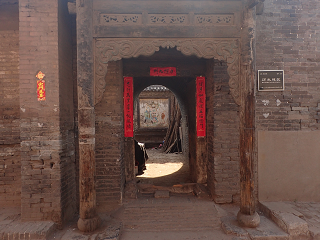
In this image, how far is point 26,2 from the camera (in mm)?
4023

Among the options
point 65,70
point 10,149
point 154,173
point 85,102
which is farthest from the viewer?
point 154,173

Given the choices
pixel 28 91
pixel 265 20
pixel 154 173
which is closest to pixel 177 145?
pixel 154 173

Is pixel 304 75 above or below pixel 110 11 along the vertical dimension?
below

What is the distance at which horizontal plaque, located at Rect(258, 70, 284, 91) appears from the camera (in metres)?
4.95

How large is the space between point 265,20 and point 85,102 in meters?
4.40

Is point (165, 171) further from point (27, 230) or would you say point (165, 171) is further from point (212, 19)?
point (212, 19)

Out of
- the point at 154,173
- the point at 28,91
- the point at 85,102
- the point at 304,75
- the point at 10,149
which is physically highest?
the point at 304,75

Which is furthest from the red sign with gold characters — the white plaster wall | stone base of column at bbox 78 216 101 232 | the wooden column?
the white plaster wall

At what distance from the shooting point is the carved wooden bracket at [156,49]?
3803mm

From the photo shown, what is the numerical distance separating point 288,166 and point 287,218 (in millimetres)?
1396

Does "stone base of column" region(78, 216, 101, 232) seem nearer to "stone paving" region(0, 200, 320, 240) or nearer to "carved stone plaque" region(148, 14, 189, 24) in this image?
"stone paving" region(0, 200, 320, 240)

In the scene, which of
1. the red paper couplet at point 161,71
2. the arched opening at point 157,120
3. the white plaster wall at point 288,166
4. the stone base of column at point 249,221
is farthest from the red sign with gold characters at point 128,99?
the arched opening at point 157,120

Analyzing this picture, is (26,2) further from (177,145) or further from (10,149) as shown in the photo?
(177,145)

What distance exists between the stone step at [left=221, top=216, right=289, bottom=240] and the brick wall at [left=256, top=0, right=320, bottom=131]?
6.87 ft
